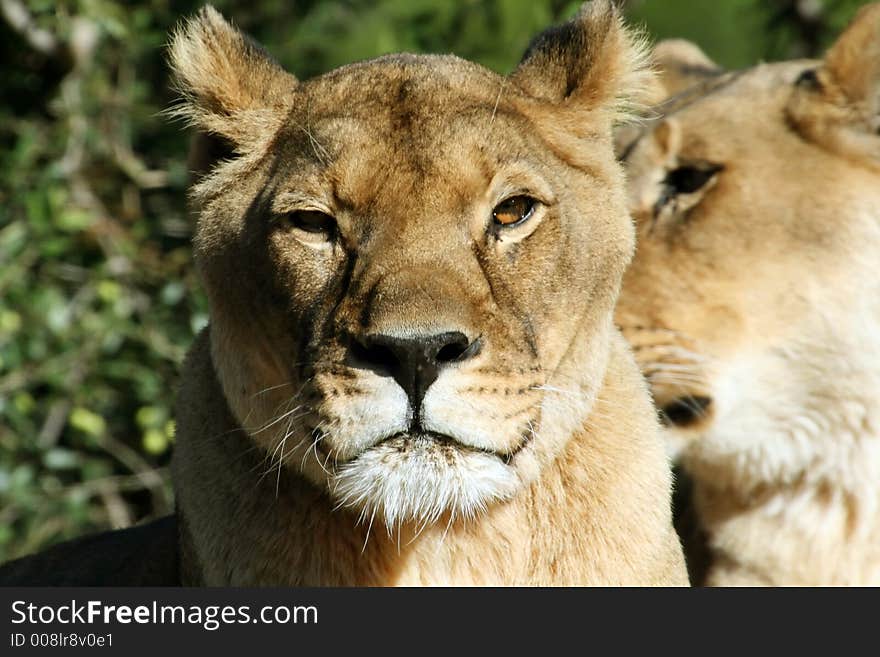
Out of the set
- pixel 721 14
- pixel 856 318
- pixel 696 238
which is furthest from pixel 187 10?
pixel 721 14

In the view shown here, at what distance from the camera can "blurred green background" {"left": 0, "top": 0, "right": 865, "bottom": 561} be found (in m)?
5.07

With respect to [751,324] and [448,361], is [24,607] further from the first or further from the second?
[751,324]

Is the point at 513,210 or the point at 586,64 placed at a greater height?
the point at 586,64

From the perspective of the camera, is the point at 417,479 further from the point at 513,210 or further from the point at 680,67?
the point at 680,67

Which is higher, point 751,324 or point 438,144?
point 438,144

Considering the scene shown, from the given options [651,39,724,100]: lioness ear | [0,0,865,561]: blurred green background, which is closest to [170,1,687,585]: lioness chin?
[651,39,724,100]: lioness ear

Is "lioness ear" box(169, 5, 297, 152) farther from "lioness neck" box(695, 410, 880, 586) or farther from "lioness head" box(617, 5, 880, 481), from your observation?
"lioness neck" box(695, 410, 880, 586)

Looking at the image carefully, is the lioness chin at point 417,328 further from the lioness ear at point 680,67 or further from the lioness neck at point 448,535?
the lioness ear at point 680,67

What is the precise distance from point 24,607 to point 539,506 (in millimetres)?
1064

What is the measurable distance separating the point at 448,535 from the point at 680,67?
2233 mm

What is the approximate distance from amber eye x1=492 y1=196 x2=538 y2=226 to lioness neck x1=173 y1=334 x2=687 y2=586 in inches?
17.6

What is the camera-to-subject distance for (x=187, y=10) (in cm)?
536

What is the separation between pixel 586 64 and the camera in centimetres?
282

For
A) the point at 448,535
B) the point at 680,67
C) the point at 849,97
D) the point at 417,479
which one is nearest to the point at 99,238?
the point at 680,67
